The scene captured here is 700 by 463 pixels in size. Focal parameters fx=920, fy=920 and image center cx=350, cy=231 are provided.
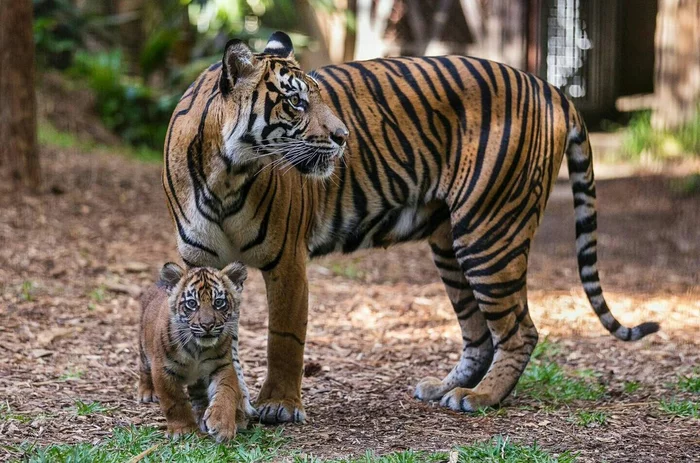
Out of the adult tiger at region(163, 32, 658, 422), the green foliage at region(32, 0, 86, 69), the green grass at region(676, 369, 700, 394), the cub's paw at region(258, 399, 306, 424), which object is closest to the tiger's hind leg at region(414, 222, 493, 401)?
the adult tiger at region(163, 32, 658, 422)

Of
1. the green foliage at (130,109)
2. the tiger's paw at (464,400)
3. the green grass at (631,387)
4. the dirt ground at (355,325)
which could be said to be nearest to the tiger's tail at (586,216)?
the green grass at (631,387)

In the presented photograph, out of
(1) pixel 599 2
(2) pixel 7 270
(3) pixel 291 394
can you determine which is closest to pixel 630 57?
(1) pixel 599 2

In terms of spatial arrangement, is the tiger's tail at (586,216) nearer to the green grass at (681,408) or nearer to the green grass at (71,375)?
the green grass at (681,408)

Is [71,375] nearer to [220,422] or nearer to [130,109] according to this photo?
[220,422]

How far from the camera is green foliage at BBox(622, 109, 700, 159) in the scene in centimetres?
1288

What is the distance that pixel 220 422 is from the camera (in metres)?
3.81

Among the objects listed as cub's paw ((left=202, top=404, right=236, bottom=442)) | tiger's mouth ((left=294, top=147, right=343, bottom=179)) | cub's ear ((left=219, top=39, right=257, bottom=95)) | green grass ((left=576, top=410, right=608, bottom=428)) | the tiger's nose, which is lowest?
green grass ((left=576, top=410, right=608, bottom=428))

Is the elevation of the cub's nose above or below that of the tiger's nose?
above

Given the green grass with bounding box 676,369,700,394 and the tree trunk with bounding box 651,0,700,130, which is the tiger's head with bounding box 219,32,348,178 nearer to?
the green grass with bounding box 676,369,700,394

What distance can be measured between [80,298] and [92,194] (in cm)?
343

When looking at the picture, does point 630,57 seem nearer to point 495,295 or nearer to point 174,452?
point 495,295

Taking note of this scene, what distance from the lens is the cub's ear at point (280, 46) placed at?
4332 mm

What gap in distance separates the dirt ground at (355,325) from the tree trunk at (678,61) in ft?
7.80

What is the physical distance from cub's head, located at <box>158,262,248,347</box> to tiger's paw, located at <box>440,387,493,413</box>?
1.35m
